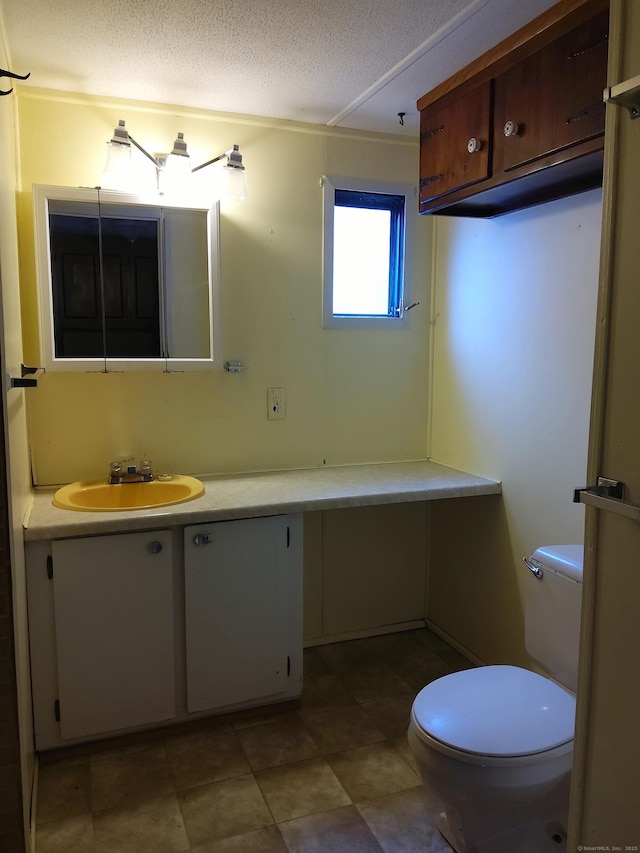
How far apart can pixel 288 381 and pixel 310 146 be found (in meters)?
0.95

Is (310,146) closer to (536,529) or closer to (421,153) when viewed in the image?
(421,153)

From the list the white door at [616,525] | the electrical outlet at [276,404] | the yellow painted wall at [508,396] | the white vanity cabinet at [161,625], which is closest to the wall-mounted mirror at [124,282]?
the electrical outlet at [276,404]

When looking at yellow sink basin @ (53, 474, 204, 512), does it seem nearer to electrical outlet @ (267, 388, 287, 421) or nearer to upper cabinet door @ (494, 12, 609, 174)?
electrical outlet @ (267, 388, 287, 421)

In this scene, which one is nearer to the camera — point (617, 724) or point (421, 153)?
point (617, 724)

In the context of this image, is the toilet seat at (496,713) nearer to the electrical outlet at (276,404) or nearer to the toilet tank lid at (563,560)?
the toilet tank lid at (563,560)

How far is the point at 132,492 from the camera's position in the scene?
229 centimetres

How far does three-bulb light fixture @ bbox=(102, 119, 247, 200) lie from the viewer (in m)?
2.13

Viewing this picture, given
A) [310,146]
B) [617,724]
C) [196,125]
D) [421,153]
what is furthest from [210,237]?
[617,724]

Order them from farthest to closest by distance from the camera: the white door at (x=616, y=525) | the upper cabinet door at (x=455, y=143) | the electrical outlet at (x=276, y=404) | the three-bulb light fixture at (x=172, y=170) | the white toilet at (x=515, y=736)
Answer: the electrical outlet at (x=276, y=404) < the three-bulb light fixture at (x=172, y=170) < the upper cabinet door at (x=455, y=143) < the white toilet at (x=515, y=736) < the white door at (x=616, y=525)

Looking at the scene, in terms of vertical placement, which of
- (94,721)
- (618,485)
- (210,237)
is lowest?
(94,721)

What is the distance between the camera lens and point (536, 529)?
224 centimetres

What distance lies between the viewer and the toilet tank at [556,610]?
1.62 m

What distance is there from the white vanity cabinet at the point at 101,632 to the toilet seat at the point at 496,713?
35.8 inches

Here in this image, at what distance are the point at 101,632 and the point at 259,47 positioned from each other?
1866 mm
